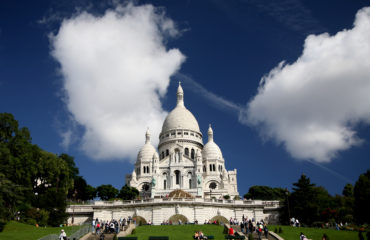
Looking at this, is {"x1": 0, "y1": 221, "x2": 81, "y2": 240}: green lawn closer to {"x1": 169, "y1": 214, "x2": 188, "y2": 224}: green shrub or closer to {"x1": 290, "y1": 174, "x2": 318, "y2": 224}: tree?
{"x1": 169, "y1": 214, "x2": 188, "y2": 224}: green shrub

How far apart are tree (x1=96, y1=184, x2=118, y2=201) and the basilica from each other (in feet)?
27.0

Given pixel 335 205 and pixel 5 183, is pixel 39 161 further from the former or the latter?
pixel 335 205

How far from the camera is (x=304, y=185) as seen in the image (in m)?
57.2

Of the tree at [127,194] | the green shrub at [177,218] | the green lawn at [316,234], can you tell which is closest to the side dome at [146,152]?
the tree at [127,194]

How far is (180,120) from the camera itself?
4163 inches

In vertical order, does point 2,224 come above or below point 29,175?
below

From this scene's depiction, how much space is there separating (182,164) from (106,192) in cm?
1970

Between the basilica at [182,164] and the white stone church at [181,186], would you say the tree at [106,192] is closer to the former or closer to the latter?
the white stone church at [181,186]

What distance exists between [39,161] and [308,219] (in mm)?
40742

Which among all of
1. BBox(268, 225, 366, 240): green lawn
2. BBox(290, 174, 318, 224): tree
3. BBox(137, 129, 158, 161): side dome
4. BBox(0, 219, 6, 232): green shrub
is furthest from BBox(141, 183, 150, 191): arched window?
BBox(268, 225, 366, 240): green lawn

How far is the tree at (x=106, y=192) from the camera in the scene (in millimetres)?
81250

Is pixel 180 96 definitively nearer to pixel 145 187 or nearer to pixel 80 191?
pixel 145 187

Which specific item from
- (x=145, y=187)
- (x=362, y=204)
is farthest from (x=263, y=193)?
(x=362, y=204)

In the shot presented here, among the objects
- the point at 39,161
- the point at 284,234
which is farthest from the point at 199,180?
the point at 284,234
